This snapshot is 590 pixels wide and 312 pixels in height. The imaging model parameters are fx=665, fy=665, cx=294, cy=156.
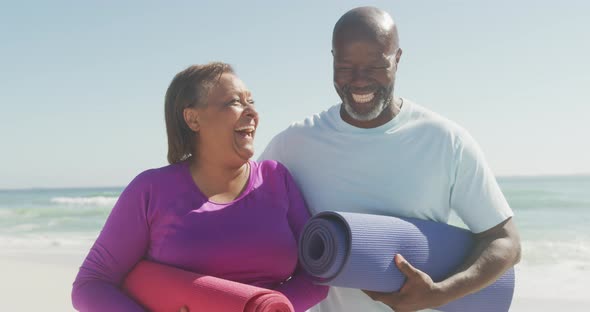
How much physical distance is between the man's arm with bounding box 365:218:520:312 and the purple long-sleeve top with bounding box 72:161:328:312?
1.14 feet

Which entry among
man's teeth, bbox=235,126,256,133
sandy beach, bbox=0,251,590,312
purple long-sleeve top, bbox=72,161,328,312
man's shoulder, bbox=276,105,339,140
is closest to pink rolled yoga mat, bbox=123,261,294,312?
purple long-sleeve top, bbox=72,161,328,312

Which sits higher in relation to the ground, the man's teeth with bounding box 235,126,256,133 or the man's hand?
the man's teeth with bounding box 235,126,256,133

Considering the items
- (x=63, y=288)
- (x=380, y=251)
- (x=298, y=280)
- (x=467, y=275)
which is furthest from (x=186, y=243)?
(x=63, y=288)

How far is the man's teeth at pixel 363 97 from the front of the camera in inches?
106

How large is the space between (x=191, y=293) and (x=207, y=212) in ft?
1.11

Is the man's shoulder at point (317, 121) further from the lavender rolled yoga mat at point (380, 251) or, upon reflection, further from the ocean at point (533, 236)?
the ocean at point (533, 236)

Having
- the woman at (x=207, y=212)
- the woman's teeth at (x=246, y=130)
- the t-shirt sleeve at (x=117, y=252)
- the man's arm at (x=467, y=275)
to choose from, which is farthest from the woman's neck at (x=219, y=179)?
the man's arm at (x=467, y=275)

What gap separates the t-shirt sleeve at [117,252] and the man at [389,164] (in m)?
0.74

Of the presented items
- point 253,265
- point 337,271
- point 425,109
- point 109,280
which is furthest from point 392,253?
point 109,280

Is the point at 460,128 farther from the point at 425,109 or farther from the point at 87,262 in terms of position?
the point at 87,262

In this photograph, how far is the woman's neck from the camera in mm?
2594

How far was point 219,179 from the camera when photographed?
104 inches

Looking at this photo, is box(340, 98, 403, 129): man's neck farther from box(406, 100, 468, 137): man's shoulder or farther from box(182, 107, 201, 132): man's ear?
box(182, 107, 201, 132): man's ear

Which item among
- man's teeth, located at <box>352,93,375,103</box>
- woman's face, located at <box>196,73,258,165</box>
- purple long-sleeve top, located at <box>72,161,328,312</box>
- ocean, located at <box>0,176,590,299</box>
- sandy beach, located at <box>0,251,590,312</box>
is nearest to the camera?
purple long-sleeve top, located at <box>72,161,328,312</box>
